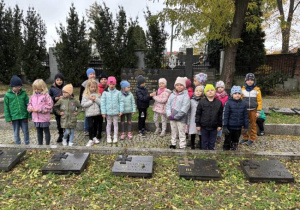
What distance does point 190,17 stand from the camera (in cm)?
1006

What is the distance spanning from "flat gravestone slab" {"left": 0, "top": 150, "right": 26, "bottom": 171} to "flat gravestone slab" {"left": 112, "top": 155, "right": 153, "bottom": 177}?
5.57 feet

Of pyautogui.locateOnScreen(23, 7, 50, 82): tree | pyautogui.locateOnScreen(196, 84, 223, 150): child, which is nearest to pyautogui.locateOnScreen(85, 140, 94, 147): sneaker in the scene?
pyautogui.locateOnScreen(196, 84, 223, 150): child

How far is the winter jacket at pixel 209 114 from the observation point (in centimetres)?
442

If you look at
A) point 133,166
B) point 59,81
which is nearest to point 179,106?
point 133,166

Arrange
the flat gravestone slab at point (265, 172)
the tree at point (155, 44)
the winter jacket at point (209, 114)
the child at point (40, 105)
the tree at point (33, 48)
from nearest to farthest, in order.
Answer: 1. the flat gravestone slab at point (265, 172)
2. the winter jacket at point (209, 114)
3. the child at point (40, 105)
4. the tree at point (155, 44)
5. the tree at point (33, 48)

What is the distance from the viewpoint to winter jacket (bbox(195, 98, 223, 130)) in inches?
174

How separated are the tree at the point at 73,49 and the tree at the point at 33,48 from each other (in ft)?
5.09

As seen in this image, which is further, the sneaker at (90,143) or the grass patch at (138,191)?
the sneaker at (90,143)

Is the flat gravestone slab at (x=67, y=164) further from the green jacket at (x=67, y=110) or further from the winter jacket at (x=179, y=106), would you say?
the winter jacket at (x=179, y=106)

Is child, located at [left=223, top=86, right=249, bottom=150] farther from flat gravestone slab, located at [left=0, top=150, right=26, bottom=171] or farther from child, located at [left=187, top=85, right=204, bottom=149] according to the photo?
flat gravestone slab, located at [left=0, top=150, right=26, bottom=171]

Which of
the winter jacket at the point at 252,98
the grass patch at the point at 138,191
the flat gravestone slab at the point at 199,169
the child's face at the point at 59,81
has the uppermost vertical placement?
the child's face at the point at 59,81

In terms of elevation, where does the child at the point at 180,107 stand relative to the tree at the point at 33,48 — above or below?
below

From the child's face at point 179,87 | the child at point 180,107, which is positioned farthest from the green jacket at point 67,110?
the child's face at point 179,87

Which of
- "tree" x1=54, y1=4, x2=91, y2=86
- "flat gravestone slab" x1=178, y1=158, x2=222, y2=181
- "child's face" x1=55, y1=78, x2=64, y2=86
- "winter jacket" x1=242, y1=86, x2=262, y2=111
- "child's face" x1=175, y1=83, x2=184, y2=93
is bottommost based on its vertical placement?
"flat gravestone slab" x1=178, y1=158, x2=222, y2=181
